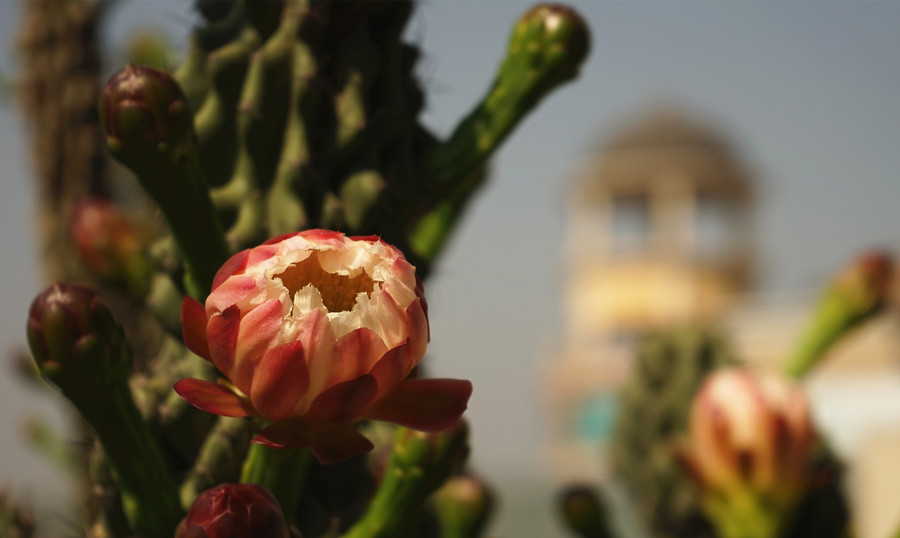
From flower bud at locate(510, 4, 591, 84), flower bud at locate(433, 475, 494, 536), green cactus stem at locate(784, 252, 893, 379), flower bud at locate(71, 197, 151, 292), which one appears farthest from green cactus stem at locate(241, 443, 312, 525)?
green cactus stem at locate(784, 252, 893, 379)

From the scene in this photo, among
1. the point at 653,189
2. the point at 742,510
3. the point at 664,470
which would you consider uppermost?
the point at 742,510

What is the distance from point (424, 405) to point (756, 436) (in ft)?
3.19

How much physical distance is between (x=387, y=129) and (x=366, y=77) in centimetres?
6

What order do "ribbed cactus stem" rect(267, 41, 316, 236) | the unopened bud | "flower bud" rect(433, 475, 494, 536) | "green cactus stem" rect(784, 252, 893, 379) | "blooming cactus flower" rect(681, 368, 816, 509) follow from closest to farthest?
the unopened bud
"ribbed cactus stem" rect(267, 41, 316, 236)
"flower bud" rect(433, 475, 494, 536)
"blooming cactus flower" rect(681, 368, 816, 509)
"green cactus stem" rect(784, 252, 893, 379)

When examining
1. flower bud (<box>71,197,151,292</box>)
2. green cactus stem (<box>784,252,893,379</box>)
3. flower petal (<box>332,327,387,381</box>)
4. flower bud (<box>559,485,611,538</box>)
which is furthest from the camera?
green cactus stem (<box>784,252,893,379</box>)

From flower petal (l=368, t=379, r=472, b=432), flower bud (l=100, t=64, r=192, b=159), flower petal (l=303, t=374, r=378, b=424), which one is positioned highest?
flower bud (l=100, t=64, r=192, b=159)

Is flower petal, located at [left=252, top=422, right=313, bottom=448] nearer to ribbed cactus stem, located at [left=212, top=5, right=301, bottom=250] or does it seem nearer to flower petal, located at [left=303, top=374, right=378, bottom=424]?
flower petal, located at [left=303, top=374, right=378, bottom=424]

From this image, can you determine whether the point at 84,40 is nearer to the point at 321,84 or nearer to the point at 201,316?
the point at 321,84

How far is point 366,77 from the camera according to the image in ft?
3.50

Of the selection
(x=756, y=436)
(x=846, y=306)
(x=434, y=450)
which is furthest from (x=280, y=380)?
(x=846, y=306)

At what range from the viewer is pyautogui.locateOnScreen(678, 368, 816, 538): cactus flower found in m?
1.53

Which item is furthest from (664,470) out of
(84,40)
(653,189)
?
(653,189)

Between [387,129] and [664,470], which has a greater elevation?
[387,129]

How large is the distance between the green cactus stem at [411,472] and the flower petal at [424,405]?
7.9 inches
